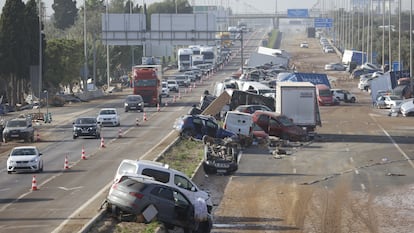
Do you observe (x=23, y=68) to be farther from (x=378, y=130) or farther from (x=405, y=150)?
(x=405, y=150)

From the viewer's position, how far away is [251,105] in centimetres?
5928

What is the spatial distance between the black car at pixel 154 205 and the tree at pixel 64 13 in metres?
Answer: 157

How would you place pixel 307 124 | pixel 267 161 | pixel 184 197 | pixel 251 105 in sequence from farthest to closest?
1. pixel 251 105
2. pixel 307 124
3. pixel 267 161
4. pixel 184 197

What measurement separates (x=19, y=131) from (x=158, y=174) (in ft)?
96.6

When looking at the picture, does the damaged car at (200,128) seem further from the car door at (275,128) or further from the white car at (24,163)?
the white car at (24,163)

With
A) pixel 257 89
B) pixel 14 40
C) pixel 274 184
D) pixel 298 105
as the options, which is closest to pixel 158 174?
pixel 274 184

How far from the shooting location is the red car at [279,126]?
52438 mm

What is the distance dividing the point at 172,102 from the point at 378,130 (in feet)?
108

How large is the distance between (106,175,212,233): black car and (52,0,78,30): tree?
15687 centimetres

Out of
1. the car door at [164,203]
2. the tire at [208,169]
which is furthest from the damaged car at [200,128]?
the car door at [164,203]

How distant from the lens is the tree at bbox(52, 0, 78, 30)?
182250 mm

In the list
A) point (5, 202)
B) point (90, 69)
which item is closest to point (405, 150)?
point (5, 202)

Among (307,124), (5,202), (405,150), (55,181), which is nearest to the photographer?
(5,202)

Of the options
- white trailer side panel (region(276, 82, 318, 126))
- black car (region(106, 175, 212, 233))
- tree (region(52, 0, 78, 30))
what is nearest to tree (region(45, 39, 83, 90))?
white trailer side panel (region(276, 82, 318, 126))
